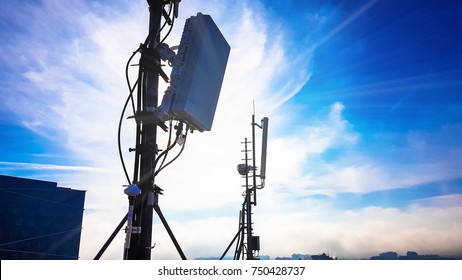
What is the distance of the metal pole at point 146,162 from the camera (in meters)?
5.94

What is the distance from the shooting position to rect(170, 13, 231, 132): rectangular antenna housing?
6.01 m

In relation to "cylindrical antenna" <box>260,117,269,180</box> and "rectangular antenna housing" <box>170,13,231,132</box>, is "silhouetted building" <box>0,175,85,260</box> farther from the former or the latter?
"rectangular antenna housing" <box>170,13,231,132</box>

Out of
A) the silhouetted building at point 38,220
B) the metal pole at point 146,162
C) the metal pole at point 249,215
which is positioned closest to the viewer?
the metal pole at point 146,162

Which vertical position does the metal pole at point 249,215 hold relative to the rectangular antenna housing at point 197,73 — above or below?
below

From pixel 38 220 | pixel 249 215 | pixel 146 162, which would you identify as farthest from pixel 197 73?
pixel 38 220

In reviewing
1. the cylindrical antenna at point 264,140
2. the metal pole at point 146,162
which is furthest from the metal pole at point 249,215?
the metal pole at point 146,162

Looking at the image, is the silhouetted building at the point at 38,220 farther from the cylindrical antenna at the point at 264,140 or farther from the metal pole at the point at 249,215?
the cylindrical antenna at the point at 264,140

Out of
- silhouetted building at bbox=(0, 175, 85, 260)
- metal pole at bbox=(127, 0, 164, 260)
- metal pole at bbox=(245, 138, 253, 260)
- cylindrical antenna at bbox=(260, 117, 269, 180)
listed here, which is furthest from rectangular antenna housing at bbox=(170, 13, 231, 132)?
silhouetted building at bbox=(0, 175, 85, 260)

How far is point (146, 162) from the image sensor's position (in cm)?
634

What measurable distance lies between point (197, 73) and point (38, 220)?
65.5 m

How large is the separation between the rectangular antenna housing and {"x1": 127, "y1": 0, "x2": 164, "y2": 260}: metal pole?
0.81 m

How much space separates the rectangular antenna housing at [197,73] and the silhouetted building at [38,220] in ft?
201

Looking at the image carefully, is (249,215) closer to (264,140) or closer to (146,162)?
(264,140)
